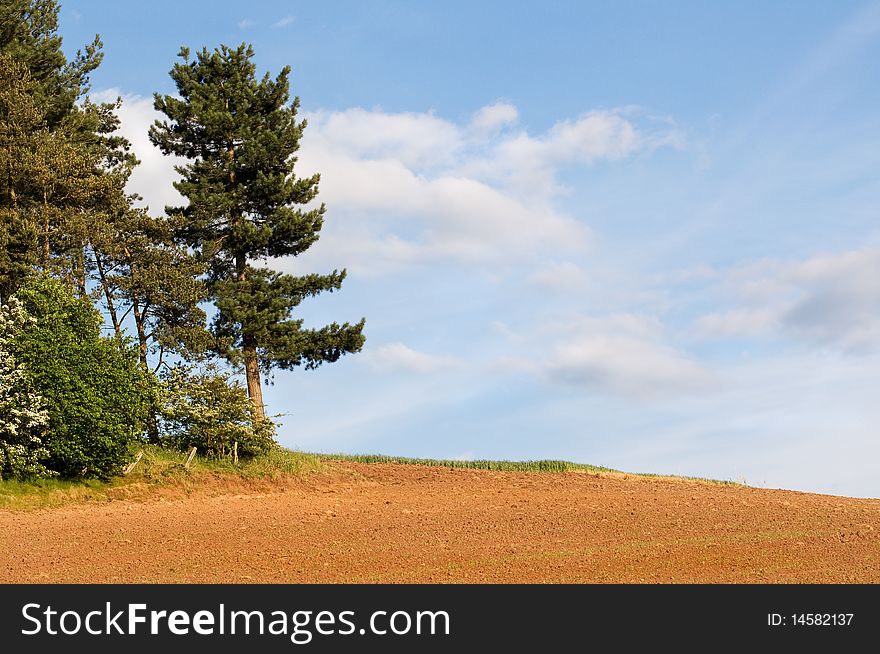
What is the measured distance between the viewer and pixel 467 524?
61.6ft

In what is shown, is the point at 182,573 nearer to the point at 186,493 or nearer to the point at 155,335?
the point at 186,493

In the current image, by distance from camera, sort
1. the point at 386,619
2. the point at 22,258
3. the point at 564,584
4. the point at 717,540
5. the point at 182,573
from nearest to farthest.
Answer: the point at 386,619
the point at 564,584
the point at 182,573
the point at 717,540
the point at 22,258

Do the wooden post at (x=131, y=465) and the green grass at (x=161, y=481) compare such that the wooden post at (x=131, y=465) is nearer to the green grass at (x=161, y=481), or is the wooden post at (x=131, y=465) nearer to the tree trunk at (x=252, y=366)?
the green grass at (x=161, y=481)

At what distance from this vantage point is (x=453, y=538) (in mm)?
17172

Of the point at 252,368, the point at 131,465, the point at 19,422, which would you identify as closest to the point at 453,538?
the point at 131,465

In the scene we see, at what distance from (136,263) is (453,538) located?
52.5ft

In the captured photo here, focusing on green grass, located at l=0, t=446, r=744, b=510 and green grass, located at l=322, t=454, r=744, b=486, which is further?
green grass, located at l=322, t=454, r=744, b=486

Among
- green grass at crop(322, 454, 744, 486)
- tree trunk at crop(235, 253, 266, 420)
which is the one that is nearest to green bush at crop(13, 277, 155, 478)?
tree trunk at crop(235, 253, 266, 420)

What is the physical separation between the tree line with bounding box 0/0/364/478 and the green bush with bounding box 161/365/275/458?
50 mm

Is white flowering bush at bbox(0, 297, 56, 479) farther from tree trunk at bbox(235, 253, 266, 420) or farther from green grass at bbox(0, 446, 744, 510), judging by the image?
tree trunk at bbox(235, 253, 266, 420)

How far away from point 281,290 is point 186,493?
8.98m

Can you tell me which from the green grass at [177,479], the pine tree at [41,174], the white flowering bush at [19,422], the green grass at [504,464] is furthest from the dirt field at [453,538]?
the pine tree at [41,174]

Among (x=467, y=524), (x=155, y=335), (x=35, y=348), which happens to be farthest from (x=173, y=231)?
(x=467, y=524)

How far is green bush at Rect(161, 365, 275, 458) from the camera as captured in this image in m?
26.4
